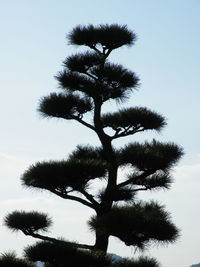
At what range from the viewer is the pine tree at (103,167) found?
9469mm

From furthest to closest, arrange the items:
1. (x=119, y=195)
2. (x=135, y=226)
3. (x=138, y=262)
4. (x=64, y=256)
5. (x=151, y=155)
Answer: (x=119, y=195)
(x=151, y=155)
(x=138, y=262)
(x=64, y=256)
(x=135, y=226)

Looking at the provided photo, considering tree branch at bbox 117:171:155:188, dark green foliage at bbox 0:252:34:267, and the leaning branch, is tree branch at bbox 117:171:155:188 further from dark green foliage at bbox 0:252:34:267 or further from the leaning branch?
dark green foliage at bbox 0:252:34:267

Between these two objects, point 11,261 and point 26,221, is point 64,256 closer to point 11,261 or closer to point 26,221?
point 11,261

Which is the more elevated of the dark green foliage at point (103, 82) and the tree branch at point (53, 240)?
the dark green foliage at point (103, 82)

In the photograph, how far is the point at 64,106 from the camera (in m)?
10.9

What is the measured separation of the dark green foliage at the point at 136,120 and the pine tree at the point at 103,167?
0.02 meters

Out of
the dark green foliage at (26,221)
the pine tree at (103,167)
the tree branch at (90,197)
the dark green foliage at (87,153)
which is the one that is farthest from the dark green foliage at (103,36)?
the dark green foliage at (26,221)

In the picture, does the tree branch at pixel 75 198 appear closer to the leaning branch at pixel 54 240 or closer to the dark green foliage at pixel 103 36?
the leaning branch at pixel 54 240

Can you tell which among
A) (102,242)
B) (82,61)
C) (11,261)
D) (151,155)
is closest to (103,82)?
(82,61)

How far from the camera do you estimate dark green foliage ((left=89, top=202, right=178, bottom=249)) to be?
30.3 feet

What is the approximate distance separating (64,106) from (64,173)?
174 cm

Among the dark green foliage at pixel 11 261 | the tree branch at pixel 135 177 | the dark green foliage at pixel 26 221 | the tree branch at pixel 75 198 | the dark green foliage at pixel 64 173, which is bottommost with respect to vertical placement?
the dark green foliage at pixel 11 261

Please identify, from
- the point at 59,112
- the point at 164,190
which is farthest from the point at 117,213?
the point at 59,112

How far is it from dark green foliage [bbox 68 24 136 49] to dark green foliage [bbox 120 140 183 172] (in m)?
2.37
